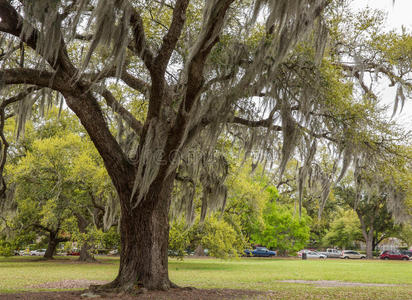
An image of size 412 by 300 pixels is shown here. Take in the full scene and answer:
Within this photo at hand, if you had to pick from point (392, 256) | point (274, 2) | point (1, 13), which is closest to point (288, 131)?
point (274, 2)

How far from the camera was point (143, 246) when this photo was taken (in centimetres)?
814

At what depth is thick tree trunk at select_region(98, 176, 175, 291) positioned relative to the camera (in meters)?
7.98

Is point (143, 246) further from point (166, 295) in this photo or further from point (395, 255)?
point (395, 255)

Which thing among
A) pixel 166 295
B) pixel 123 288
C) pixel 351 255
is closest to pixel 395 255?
pixel 351 255

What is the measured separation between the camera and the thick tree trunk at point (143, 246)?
7980 mm

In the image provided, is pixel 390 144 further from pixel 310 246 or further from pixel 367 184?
pixel 310 246

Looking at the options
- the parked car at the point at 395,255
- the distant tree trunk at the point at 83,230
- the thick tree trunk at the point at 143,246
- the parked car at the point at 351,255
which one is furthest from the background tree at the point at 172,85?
the parked car at the point at 351,255

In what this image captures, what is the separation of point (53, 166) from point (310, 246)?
163 feet

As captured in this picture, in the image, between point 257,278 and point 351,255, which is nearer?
point 257,278

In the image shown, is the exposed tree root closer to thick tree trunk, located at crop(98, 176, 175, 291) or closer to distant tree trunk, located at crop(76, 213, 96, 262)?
thick tree trunk, located at crop(98, 176, 175, 291)

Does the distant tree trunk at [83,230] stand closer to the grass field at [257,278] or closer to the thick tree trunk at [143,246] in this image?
the grass field at [257,278]

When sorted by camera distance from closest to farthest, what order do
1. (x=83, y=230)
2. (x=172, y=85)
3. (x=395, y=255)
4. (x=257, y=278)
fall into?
(x=172, y=85) < (x=257, y=278) < (x=83, y=230) < (x=395, y=255)

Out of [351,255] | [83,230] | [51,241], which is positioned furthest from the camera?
[351,255]

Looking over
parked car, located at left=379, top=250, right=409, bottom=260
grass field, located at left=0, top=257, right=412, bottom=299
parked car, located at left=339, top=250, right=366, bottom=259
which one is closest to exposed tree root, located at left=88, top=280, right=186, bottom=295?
grass field, located at left=0, top=257, right=412, bottom=299
